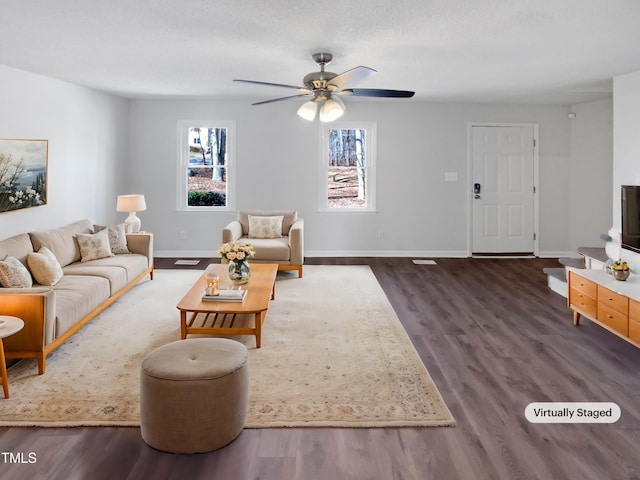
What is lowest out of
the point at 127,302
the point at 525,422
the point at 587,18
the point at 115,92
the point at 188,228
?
the point at 525,422

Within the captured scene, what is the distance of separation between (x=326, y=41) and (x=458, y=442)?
311cm

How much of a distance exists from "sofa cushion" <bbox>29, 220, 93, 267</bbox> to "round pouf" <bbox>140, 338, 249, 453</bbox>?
2.84 m

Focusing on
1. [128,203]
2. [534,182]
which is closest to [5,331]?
[128,203]

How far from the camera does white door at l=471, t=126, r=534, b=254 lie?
7656 mm

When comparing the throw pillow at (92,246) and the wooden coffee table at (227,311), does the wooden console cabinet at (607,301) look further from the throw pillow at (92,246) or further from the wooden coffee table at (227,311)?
the throw pillow at (92,246)

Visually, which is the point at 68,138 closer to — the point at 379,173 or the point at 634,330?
the point at 379,173

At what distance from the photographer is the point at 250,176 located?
7.61 metres

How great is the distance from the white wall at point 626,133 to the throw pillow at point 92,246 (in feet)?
17.3

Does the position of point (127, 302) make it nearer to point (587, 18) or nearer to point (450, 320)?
point (450, 320)

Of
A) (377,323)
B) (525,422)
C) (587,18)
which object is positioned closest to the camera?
→ (525,422)

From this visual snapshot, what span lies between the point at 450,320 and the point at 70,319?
3.18 metres

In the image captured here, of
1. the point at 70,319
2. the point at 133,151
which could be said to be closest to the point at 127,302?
the point at 70,319

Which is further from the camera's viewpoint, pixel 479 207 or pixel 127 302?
pixel 479 207

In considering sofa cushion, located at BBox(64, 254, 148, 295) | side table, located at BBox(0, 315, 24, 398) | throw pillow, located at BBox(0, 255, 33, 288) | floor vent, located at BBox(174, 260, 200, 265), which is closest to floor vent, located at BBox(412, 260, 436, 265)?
floor vent, located at BBox(174, 260, 200, 265)
